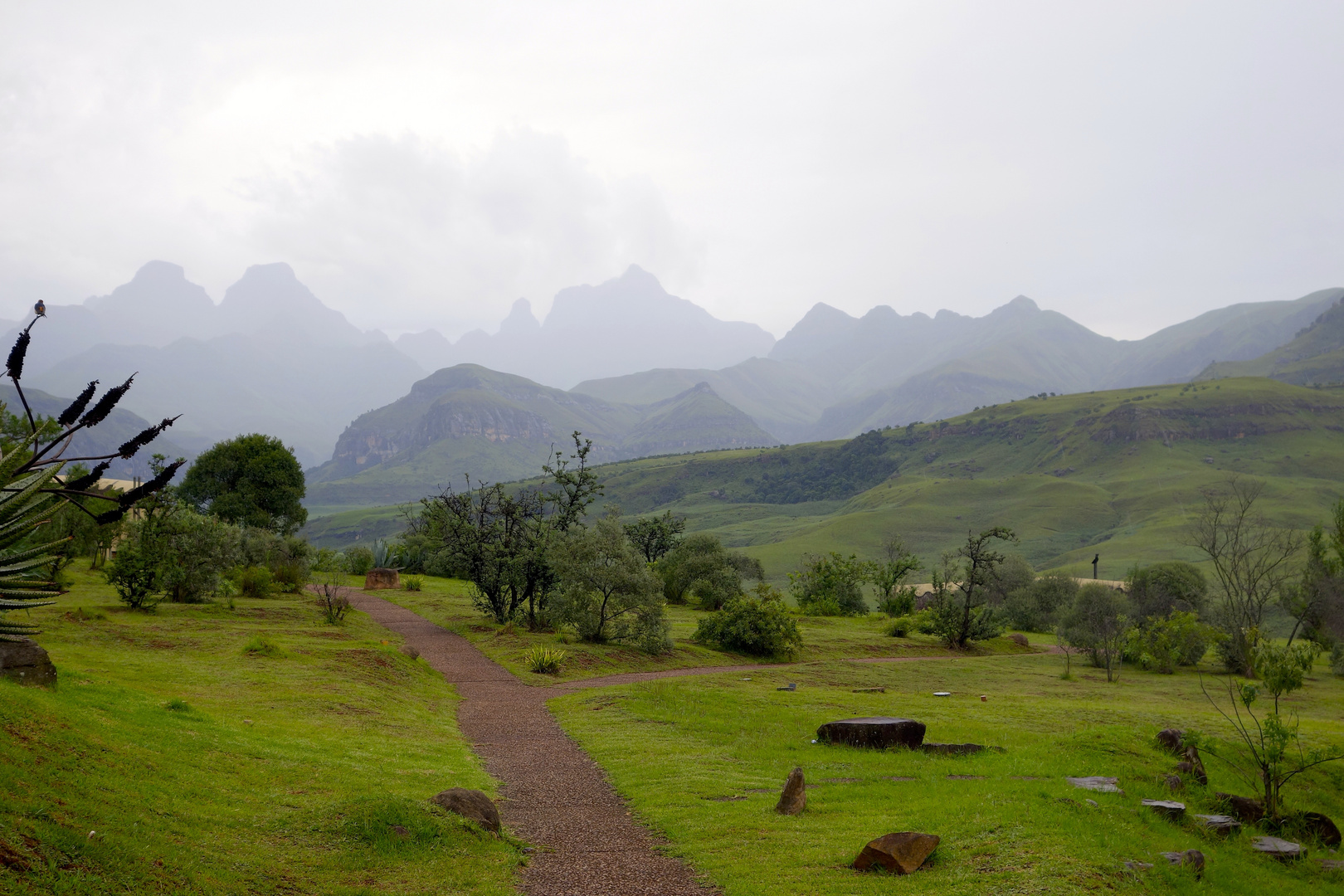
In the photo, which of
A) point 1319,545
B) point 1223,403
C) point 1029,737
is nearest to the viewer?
point 1029,737

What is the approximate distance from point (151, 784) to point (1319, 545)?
6559 centimetres

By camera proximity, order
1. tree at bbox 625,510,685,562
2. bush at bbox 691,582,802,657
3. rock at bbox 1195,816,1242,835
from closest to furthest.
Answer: rock at bbox 1195,816,1242,835 < bush at bbox 691,582,802,657 < tree at bbox 625,510,685,562

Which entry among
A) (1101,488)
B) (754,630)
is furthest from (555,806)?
(1101,488)

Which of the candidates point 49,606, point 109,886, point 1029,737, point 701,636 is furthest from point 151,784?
point 701,636

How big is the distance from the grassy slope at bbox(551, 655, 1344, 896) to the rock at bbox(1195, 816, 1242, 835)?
1.01 ft

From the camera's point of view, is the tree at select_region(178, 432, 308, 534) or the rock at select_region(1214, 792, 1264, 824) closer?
the rock at select_region(1214, 792, 1264, 824)

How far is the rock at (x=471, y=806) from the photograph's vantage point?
10.3 meters

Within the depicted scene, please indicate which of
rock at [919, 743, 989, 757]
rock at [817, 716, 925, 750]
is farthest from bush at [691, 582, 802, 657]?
rock at [919, 743, 989, 757]

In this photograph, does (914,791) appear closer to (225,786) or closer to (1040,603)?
(225,786)

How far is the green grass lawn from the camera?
1113 inches

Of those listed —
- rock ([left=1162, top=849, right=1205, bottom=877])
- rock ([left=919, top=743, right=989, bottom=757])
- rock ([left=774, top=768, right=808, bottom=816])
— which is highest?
rock ([left=774, top=768, right=808, bottom=816])

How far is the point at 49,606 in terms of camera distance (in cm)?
2577

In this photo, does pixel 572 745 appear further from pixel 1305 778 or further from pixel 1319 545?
pixel 1319 545

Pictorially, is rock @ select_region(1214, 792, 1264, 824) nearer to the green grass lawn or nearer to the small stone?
the green grass lawn
